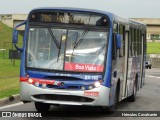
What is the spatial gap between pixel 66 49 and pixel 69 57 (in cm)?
22

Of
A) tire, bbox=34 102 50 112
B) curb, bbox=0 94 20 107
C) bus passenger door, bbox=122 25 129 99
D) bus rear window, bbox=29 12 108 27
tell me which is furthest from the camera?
curb, bbox=0 94 20 107

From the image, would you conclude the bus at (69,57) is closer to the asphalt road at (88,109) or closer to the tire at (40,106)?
the asphalt road at (88,109)

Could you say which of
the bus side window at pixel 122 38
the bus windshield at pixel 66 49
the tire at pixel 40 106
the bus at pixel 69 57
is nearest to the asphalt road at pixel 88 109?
the tire at pixel 40 106

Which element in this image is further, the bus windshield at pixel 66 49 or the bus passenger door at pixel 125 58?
the bus passenger door at pixel 125 58

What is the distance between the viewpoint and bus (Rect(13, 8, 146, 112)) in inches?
512

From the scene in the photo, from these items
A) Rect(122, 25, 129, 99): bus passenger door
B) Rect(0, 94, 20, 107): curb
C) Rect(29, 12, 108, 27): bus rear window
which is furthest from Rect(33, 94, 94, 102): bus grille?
Rect(0, 94, 20, 107): curb

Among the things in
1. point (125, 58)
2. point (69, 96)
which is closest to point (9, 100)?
point (125, 58)

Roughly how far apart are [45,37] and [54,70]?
0.92 metres

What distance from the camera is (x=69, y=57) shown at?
13.3 meters

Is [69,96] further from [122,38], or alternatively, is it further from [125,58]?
[125,58]

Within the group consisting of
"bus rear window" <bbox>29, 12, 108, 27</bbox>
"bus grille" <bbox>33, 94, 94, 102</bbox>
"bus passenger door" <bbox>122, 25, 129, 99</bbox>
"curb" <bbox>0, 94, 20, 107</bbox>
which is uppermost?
"bus rear window" <bbox>29, 12, 108, 27</bbox>

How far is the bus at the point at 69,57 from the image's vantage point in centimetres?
1301

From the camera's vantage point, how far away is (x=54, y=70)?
13195 mm

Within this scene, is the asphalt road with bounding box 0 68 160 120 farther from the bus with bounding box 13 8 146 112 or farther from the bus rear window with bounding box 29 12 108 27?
the bus rear window with bounding box 29 12 108 27
